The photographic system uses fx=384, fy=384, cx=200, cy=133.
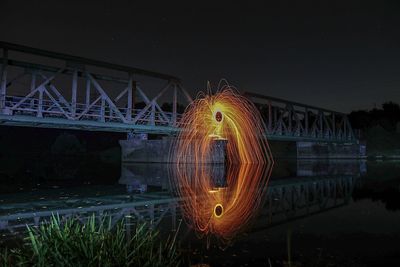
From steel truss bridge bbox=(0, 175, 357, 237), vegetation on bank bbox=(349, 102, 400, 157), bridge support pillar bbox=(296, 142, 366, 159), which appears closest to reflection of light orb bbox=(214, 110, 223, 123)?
steel truss bridge bbox=(0, 175, 357, 237)

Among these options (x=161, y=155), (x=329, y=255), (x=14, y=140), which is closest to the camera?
(x=329, y=255)

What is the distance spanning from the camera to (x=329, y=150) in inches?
4343

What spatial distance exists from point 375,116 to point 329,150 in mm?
50437

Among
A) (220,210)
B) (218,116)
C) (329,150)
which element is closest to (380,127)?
(329,150)

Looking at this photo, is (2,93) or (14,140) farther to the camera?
(14,140)

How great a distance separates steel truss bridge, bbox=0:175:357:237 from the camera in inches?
523

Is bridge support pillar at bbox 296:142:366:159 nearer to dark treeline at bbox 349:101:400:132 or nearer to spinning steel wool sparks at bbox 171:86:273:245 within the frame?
spinning steel wool sparks at bbox 171:86:273:245

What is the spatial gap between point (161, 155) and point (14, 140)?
3554 inches

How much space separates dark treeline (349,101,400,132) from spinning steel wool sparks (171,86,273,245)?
7438 cm

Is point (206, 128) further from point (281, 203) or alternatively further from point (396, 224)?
point (396, 224)

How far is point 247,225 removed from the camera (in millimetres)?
12391

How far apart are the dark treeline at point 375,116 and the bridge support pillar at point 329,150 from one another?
3547cm

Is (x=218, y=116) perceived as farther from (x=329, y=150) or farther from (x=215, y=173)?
(x=329, y=150)

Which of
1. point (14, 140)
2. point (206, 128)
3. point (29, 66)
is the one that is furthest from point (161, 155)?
point (14, 140)
